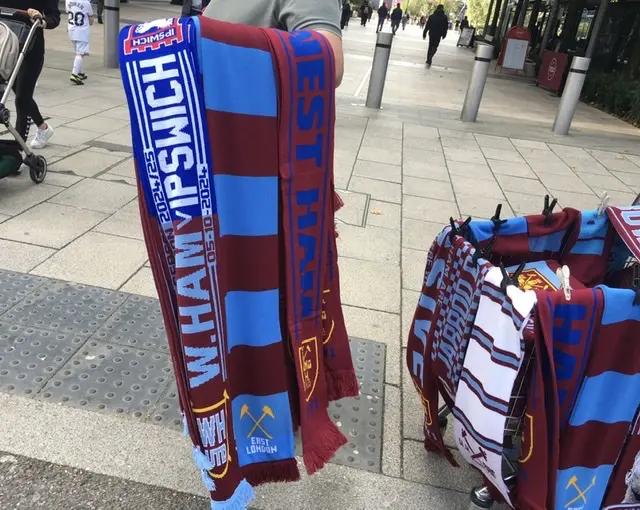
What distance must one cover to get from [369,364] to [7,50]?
326 centimetres

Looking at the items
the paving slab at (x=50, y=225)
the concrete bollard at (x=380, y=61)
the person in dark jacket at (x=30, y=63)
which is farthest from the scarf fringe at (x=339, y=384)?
the concrete bollard at (x=380, y=61)

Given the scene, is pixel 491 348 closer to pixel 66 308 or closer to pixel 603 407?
pixel 603 407

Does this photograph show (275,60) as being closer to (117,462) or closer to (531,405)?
(531,405)

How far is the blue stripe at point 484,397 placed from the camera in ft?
5.41

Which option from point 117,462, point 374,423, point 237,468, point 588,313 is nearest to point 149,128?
point 237,468

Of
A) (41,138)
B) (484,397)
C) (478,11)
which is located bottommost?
(41,138)

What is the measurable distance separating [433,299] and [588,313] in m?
0.65

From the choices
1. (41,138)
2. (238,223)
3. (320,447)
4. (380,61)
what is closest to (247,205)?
(238,223)

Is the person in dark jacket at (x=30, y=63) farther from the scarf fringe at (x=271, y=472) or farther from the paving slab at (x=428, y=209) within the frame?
the scarf fringe at (x=271, y=472)

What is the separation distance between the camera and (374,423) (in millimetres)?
2469

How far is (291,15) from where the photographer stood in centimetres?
149

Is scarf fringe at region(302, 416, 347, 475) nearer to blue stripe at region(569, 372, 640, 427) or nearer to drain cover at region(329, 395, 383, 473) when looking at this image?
drain cover at region(329, 395, 383, 473)

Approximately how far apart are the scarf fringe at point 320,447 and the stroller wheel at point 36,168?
11.9ft

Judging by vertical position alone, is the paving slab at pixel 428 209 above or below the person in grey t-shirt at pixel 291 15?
below
